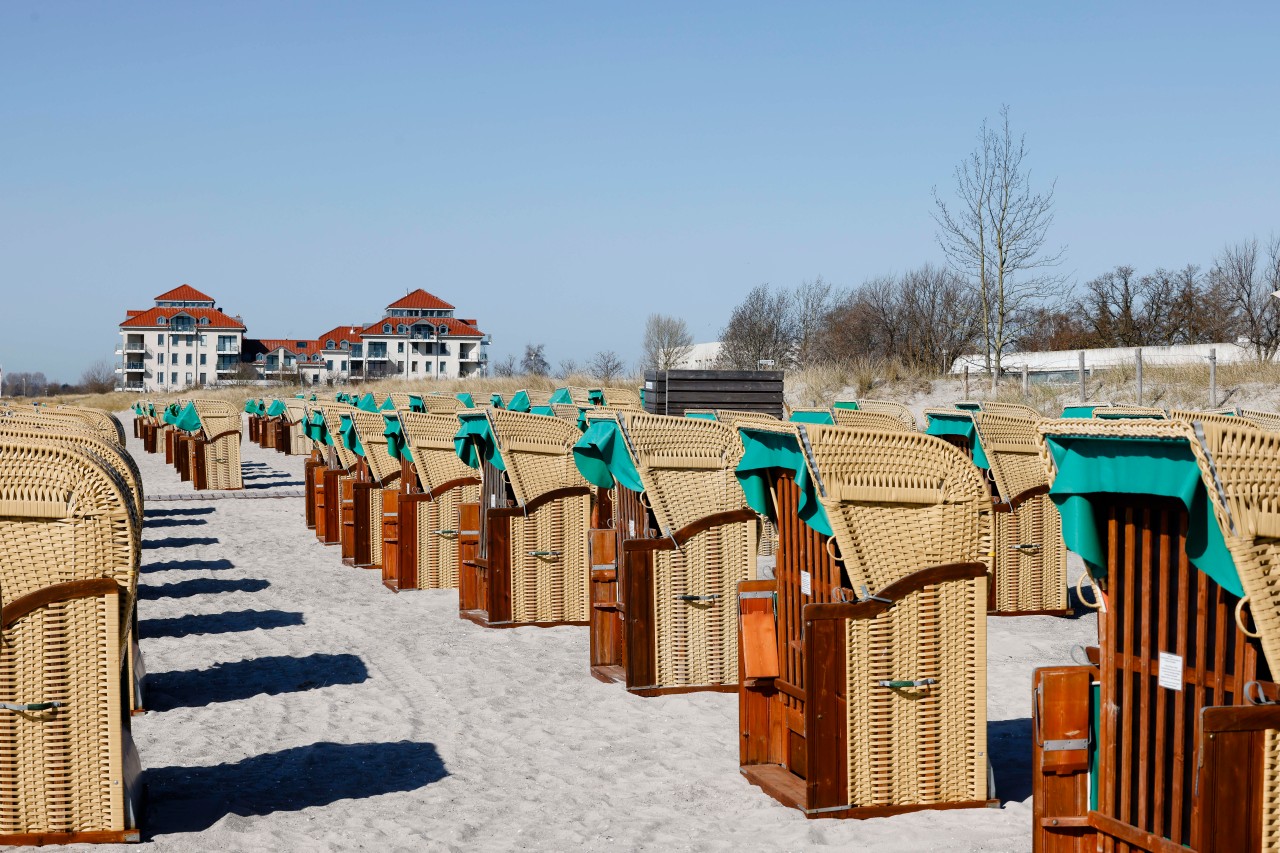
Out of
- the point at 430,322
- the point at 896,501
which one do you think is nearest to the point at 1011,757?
the point at 896,501

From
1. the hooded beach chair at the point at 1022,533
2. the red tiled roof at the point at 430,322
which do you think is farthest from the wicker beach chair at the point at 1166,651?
the red tiled roof at the point at 430,322

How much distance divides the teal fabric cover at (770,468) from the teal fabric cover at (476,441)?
4.71m

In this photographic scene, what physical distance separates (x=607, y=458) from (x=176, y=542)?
11.6m

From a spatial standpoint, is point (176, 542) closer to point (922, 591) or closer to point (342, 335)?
point (922, 591)

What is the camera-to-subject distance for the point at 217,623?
466 inches

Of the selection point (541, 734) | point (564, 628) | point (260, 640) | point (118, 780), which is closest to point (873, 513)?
point (541, 734)

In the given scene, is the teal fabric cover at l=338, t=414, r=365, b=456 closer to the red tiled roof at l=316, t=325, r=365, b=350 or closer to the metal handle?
the metal handle

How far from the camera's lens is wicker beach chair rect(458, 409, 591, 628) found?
10961 millimetres

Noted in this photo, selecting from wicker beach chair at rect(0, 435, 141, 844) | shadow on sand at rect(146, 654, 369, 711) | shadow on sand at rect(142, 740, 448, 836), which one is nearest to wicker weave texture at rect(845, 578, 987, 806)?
shadow on sand at rect(142, 740, 448, 836)

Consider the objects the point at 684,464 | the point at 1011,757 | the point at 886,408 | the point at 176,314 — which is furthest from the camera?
the point at 176,314

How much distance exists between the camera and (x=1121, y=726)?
4336mm

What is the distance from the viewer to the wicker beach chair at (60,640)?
536 centimetres

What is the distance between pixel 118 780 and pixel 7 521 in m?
→ 1.13

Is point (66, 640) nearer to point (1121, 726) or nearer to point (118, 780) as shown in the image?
point (118, 780)
